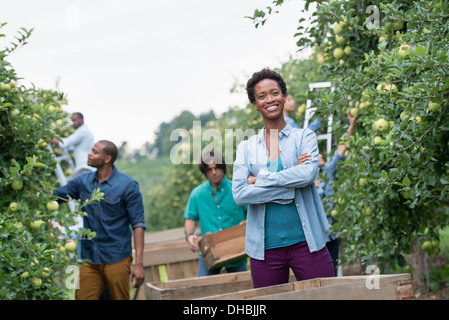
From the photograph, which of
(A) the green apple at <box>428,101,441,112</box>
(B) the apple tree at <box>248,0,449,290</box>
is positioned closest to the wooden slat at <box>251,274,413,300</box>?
(B) the apple tree at <box>248,0,449,290</box>

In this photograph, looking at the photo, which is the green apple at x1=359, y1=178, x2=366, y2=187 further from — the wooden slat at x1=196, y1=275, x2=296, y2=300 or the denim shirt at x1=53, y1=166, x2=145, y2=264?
the denim shirt at x1=53, y1=166, x2=145, y2=264

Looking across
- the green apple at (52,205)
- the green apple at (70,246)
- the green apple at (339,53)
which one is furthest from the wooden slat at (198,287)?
the green apple at (339,53)

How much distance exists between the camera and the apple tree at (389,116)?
9.55 ft

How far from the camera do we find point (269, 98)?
10.2 ft

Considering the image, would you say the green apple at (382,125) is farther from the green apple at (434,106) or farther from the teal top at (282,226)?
the teal top at (282,226)

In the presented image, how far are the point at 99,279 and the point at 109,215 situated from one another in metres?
0.46

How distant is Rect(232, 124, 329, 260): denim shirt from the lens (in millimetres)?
2988

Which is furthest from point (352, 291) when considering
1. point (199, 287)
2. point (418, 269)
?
point (418, 269)

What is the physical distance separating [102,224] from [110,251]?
0.64 feet

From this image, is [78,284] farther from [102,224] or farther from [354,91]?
[354,91]

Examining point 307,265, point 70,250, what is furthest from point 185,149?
point 307,265

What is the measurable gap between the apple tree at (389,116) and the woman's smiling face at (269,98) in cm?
48

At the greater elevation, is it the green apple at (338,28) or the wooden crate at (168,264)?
the green apple at (338,28)
